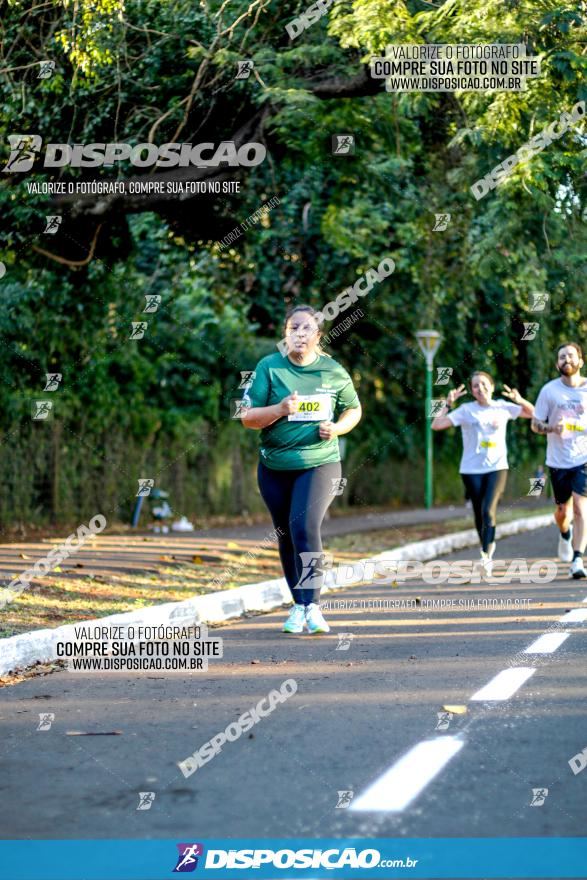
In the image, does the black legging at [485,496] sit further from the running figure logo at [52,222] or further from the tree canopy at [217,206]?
the running figure logo at [52,222]

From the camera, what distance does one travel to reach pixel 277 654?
28.5ft

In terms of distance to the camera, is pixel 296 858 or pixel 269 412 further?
pixel 269 412

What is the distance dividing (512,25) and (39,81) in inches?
219

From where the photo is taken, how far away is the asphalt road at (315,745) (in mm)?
4828

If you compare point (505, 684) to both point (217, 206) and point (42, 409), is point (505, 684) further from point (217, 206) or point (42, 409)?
point (42, 409)

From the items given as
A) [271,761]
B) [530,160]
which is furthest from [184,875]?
[530,160]

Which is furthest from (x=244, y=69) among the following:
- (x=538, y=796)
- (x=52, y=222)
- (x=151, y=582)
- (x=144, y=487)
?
(x=538, y=796)

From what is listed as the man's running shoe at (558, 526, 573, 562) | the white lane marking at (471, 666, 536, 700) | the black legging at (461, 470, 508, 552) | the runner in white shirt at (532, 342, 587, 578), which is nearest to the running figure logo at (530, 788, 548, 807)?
the white lane marking at (471, 666, 536, 700)

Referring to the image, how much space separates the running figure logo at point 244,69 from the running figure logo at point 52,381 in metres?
5.10

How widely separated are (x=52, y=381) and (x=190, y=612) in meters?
8.91

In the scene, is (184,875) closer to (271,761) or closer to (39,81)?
(271,761)

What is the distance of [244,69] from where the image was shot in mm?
15750

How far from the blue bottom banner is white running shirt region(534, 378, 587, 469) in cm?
873

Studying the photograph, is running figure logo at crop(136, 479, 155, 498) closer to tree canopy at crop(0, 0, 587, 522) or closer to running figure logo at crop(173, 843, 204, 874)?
tree canopy at crop(0, 0, 587, 522)
